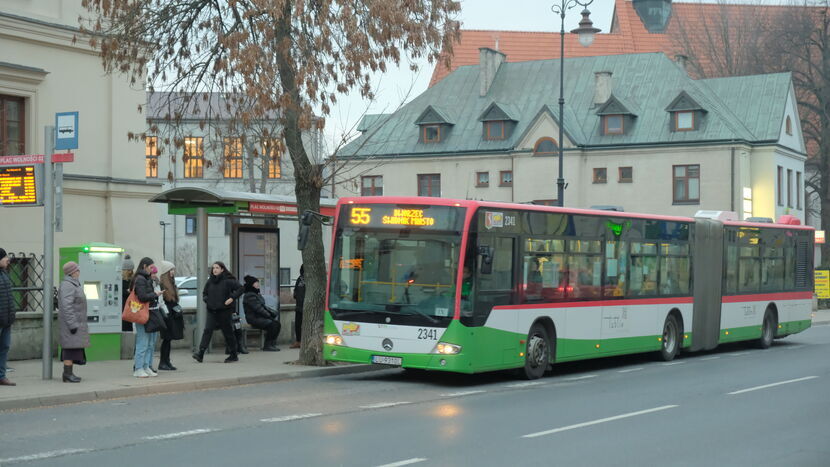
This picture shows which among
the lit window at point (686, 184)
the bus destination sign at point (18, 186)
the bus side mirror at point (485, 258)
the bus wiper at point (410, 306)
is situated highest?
the lit window at point (686, 184)

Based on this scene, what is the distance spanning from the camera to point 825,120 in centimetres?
5291

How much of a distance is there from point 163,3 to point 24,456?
1099 cm

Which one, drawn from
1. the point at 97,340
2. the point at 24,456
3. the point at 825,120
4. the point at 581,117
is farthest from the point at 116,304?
the point at 581,117

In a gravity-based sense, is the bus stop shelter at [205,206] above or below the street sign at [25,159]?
below

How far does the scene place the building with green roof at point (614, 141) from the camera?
58531mm

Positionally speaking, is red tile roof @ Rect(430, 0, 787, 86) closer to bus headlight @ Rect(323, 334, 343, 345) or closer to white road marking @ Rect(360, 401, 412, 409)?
bus headlight @ Rect(323, 334, 343, 345)

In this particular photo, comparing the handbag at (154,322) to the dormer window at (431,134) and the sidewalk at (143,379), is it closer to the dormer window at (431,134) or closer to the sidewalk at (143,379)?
the sidewalk at (143,379)

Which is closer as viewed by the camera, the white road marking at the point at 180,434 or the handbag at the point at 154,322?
the white road marking at the point at 180,434

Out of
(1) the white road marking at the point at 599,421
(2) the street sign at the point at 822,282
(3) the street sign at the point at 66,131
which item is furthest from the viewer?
(2) the street sign at the point at 822,282

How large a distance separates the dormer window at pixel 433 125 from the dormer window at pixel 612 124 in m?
8.61

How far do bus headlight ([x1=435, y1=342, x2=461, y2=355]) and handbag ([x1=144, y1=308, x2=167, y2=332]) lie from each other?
13.4ft

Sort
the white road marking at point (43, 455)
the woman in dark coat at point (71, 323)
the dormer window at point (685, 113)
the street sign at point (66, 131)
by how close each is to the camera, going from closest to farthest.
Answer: the white road marking at point (43, 455)
the woman in dark coat at point (71, 323)
the street sign at point (66, 131)
the dormer window at point (685, 113)

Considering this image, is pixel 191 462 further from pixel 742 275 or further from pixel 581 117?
pixel 581 117

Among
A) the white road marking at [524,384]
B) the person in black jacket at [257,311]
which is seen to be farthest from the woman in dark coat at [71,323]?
the white road marking at [524,384]
